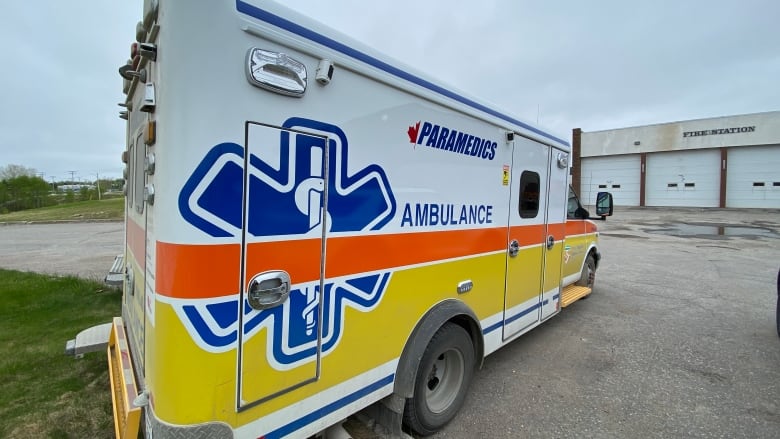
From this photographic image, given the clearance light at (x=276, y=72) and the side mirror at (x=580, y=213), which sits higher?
the clearance light at (x=276, y=72)

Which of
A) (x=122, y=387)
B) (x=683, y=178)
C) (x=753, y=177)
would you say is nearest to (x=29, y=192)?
(x=122, y=387)

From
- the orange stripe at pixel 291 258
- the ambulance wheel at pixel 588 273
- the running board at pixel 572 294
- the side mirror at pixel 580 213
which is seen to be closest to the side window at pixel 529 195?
the orange stripe at pixel 291 258

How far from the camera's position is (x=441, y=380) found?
3.05m

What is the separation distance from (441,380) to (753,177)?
125ft

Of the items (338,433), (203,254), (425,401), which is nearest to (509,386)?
(425,401)

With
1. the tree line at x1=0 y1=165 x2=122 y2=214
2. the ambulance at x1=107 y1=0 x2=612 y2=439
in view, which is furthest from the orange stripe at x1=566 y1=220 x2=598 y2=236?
the tree line at x1=0 y1=165 x2=122 y2=214

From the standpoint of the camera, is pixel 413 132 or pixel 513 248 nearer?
pixel 413 132

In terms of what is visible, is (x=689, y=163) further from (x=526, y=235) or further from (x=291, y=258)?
(x=291, y=258)

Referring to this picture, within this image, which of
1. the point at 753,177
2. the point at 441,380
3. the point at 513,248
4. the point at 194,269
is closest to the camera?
the point at 194,269

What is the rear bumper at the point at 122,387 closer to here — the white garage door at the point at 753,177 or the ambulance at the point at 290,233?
the ambulance at the point at 290,233

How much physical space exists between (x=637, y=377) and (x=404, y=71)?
12.1ft

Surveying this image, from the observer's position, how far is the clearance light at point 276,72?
1604 millimetres

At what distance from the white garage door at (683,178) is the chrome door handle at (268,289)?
38.7 m

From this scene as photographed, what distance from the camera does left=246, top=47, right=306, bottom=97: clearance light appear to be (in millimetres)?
1604
